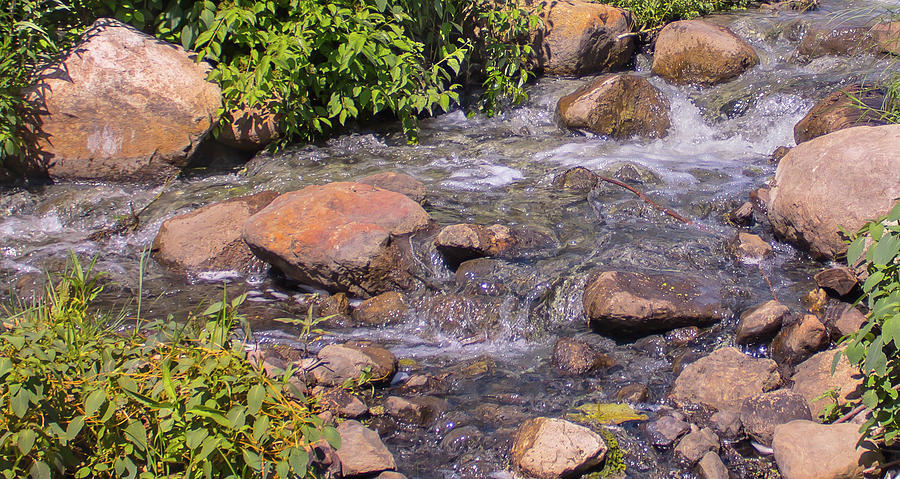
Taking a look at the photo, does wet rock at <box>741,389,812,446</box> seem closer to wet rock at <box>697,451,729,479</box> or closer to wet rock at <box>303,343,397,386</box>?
wet rock at <box>697,451,729,479</box>

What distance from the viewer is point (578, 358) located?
3.41 m

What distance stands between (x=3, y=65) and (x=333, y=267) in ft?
10.3

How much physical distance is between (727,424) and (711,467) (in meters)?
0.28

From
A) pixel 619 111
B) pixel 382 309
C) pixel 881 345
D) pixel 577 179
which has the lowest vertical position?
pixel 382 309

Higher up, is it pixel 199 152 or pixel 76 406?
pixel 76 406

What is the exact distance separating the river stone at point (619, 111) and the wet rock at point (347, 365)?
3.69 m

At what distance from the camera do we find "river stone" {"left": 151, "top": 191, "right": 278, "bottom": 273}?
15.1ft

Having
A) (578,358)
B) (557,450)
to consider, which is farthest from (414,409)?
(578,358)

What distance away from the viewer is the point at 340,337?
3.79 m

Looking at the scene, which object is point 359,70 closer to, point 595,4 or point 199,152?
point 199,152

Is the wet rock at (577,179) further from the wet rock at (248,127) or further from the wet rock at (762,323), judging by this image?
the wet rock at (248,127)

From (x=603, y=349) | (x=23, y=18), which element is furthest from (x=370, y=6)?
(x=603, y=349)

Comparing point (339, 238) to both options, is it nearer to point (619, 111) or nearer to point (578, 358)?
point (578, 358)

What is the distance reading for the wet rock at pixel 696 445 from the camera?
8.94 ft
